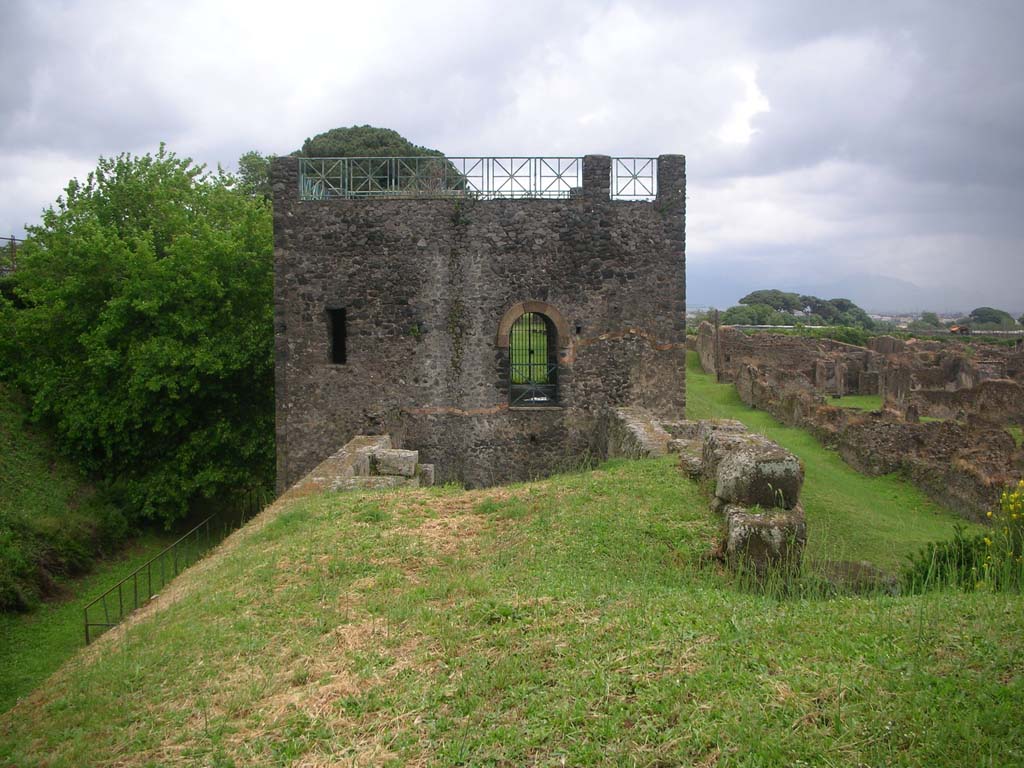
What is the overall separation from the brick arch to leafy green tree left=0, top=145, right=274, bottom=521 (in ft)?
21.2

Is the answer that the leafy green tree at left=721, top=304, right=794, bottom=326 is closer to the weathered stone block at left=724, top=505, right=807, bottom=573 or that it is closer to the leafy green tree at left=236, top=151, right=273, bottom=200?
the leafy green tree at left=236, top=151, right=273, bottom=200

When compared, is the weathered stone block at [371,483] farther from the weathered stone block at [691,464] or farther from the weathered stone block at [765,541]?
the weathered stone block at [765,541]

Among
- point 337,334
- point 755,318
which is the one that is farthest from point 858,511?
point 755,318

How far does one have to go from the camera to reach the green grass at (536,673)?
11.4 ft

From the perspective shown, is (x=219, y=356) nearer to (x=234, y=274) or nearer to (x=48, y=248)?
(x=234, y=274)

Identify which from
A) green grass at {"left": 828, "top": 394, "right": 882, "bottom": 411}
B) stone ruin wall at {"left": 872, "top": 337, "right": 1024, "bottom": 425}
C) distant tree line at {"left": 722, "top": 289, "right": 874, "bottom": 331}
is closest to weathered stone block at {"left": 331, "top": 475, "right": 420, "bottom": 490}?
stone ruin wall at {"left": 872, "top": 337, "right": 1024, "bottom": 425}

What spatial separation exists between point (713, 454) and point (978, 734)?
14.7 ft

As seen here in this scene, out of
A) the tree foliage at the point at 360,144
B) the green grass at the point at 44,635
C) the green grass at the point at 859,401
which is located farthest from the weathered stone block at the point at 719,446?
the tree foliage at the point at 360,144

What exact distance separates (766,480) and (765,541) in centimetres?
69

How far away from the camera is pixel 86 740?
4180 mm

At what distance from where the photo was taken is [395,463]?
10805mm

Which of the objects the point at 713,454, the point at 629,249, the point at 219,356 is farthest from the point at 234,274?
the point at 713,454

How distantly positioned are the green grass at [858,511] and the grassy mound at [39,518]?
12.5m

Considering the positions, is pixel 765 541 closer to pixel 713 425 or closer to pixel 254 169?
pixel 713 425
